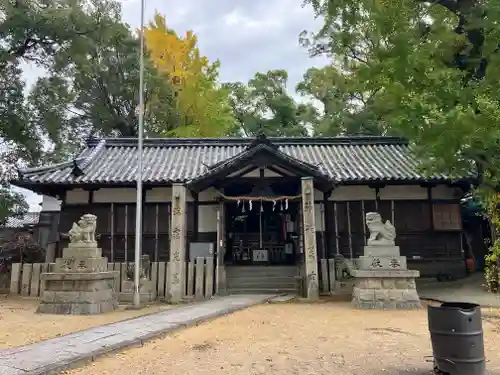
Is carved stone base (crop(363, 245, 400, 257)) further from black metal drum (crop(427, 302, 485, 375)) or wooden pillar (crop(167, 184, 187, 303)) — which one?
black metal drum (crop(427, 302, 485, 375))

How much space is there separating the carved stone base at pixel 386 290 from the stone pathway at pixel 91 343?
367 cm

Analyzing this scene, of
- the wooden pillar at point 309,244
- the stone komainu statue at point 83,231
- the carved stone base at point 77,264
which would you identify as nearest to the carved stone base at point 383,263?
the wooden pillar at point 309,244

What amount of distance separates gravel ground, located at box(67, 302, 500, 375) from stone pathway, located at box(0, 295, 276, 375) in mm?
204

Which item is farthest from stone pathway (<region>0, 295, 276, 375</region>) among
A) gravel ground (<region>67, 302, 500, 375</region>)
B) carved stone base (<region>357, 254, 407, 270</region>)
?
carved stone base (<region>357, 254, 407, 270</region>)

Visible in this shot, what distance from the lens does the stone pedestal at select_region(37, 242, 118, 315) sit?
395 inches

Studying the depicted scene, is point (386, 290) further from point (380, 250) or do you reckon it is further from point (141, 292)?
point (141, 292)

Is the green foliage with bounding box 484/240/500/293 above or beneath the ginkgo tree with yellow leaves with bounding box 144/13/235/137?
beneath

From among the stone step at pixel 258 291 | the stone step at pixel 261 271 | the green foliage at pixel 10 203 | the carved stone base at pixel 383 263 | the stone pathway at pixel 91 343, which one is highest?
the green foliage at pixel 10 203

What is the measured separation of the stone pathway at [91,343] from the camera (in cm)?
493

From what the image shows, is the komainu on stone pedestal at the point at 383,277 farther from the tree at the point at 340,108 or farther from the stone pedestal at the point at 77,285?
the tree at the point at 340,108

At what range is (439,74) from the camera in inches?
335

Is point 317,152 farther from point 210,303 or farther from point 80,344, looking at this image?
point 80,344

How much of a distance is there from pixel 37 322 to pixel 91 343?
3409mm

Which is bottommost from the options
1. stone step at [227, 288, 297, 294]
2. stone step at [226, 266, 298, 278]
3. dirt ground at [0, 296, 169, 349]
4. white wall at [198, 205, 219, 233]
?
stone step at [227, 288, 297, 294]
